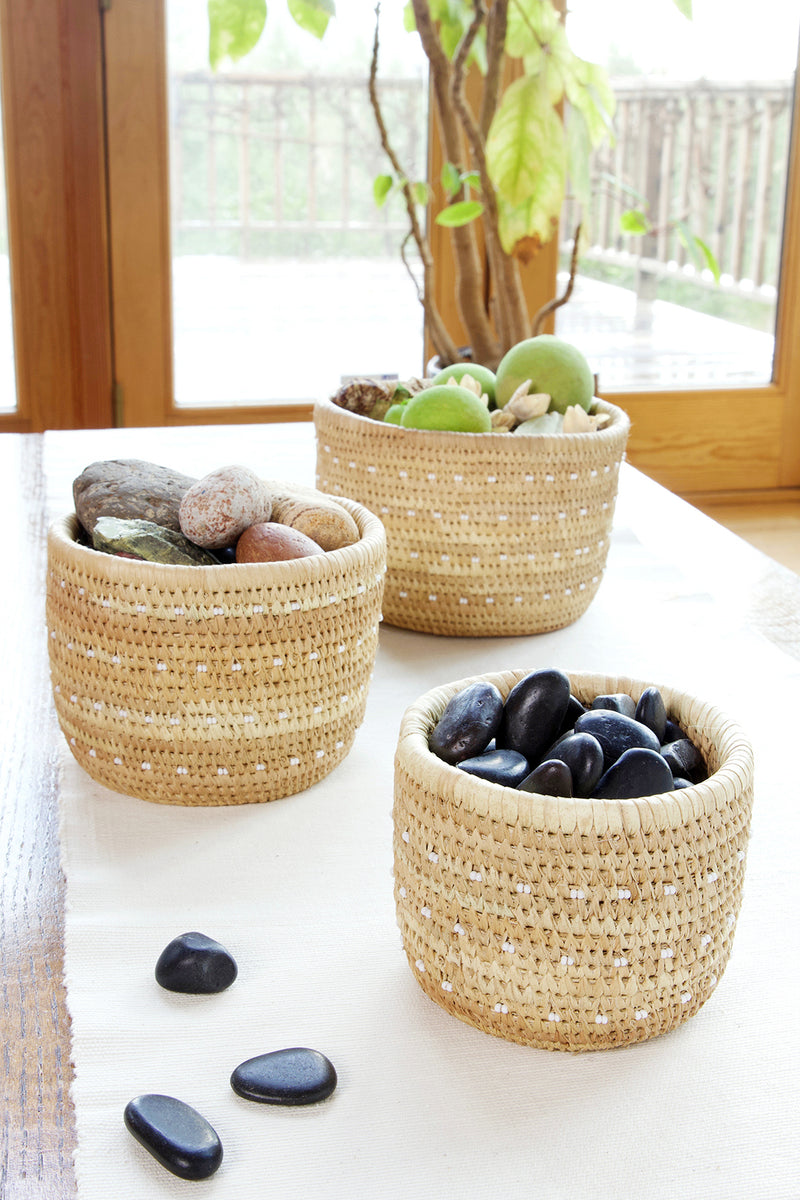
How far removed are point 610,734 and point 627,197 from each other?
2233mm

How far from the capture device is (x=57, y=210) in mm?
2043

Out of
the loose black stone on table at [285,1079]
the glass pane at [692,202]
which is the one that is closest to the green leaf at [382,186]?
the loose black stone on table at [285,1079]

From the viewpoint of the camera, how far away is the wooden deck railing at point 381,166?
2.13 metres

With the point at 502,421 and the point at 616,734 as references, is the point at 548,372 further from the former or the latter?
the point at 616,734

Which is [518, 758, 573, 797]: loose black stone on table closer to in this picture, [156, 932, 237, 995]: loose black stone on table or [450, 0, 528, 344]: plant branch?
[156, 932, 237, 995]: loose black stone on table

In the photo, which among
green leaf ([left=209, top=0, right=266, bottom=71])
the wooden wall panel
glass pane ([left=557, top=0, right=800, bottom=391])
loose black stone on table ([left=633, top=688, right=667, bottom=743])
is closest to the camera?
loose black stone on table ([left=633, top=688, right=667, bottom=743])

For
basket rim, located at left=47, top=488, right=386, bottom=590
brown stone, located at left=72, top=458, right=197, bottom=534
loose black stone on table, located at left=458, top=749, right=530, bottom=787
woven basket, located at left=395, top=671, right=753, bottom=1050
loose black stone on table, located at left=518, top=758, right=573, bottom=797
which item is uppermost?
brown stone, located at left=72, top=458, right=197, bottom=534

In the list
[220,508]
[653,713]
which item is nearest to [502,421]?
[220,508]

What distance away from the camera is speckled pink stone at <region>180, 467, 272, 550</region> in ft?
2.02

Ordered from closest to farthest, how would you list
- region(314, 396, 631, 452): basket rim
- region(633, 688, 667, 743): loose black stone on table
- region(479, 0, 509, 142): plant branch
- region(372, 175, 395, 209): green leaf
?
1. region(633, 688, 667, 743): loose black stone on table
2. region(314, 396, 631, 452): basket rim
3. region(479, 0, 509, 142): plant branch
4. region(372, 175, 395, 209): green leaf

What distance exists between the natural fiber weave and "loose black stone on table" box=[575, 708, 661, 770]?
374mm

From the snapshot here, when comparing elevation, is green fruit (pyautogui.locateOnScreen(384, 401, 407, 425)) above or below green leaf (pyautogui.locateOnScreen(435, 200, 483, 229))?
below

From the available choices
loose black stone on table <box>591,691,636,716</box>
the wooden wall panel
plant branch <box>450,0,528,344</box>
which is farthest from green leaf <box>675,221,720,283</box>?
the wooden wall panel

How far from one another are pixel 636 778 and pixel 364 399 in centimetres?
53
